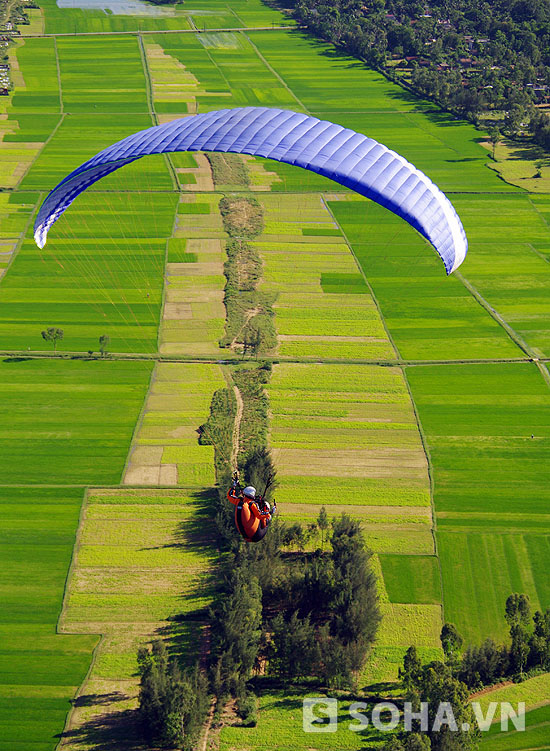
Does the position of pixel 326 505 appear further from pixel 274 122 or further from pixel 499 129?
pixel 499 129

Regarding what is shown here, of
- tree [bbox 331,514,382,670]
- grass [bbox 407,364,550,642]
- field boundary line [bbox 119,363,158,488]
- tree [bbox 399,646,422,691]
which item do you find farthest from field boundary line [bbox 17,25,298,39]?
tree [bbox 399,646,422,691]

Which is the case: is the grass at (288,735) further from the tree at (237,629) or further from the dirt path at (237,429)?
the dirt path at (237,429)

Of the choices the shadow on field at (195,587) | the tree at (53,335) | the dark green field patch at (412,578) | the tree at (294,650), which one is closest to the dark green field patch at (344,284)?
the tree at (53,335)

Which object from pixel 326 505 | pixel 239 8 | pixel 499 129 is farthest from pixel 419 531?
pixel 239 8

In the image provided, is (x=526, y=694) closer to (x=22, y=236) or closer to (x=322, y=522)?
(x=322, y=522)

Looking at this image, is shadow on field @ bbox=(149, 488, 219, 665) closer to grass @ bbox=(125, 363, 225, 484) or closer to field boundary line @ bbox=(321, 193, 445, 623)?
grass @ bbox=(125, 363, 225, 484)

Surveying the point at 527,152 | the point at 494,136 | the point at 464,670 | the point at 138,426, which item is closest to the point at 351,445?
the point at 138,426

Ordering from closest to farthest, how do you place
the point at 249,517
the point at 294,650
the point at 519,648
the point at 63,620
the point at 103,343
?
the point at 249,517 → the point at 294,650 → the point at 519,648 → the point at 63,620 → the point at 103,343
